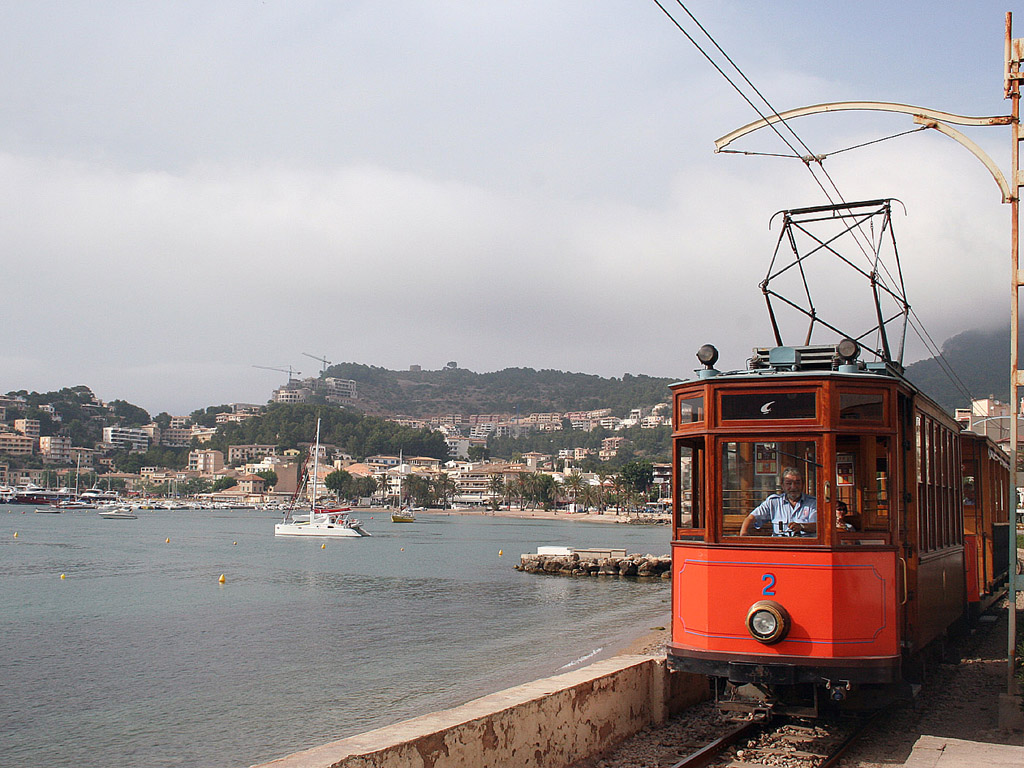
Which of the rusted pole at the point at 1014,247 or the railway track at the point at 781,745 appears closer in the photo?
the railway track at the point at 781,745

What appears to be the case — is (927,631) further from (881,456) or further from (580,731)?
(580,731)

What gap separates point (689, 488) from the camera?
9.70 meters

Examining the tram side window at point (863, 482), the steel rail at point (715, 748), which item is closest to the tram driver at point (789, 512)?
the tram side window at point (863, 482)

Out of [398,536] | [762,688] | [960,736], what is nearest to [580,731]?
[762,688]

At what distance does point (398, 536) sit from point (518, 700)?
10492 cm

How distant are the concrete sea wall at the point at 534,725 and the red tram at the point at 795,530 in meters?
0.75

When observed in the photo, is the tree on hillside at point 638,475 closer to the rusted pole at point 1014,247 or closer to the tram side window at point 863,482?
the rusted pole at point 1014,247

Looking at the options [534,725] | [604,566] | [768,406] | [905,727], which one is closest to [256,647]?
[905,727]

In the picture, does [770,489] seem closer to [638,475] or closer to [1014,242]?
[1014,242]

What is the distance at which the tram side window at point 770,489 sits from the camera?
891 centimetres

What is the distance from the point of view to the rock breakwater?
172 feet

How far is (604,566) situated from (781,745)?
45061 millimetres

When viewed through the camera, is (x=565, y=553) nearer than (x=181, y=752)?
No

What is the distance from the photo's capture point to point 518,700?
307 inches
